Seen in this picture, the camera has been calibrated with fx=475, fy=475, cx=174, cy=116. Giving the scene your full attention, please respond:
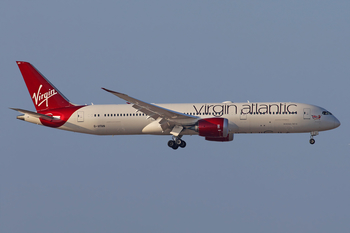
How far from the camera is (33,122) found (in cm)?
4891

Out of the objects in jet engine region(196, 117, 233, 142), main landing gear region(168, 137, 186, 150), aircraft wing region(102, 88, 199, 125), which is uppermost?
aircraft wing region(102, 88, 199, 125)

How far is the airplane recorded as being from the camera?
44.7 m

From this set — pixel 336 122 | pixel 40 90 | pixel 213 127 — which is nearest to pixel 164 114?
pixel 213 127

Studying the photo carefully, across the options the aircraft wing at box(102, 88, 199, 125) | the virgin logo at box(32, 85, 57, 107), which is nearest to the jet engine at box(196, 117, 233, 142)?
the aircraft wing at box(102, 88, 199, 125)

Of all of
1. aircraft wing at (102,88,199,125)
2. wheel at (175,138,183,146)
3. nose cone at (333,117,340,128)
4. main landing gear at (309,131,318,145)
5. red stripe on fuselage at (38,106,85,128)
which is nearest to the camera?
aircraft wing at (102,88,199,125)

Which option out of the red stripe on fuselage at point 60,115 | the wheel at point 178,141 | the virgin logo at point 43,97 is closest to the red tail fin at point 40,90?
the virgin logo at point 43,97

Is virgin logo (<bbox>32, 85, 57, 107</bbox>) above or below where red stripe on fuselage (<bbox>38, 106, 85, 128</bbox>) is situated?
above

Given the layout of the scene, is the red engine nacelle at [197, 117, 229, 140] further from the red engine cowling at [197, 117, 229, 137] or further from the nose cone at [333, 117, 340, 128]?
the nose cone at [333, 117, 340, 128]

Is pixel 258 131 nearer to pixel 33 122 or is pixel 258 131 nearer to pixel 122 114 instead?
pixel 122 114

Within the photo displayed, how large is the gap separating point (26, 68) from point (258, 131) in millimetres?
25348

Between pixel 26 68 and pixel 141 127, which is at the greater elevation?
pixel 26 68

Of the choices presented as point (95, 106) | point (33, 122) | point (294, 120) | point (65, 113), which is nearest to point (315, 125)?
point (294, 120)

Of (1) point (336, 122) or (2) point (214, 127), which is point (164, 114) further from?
(1) point (336, 122)

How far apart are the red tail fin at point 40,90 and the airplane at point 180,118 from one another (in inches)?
4.0
